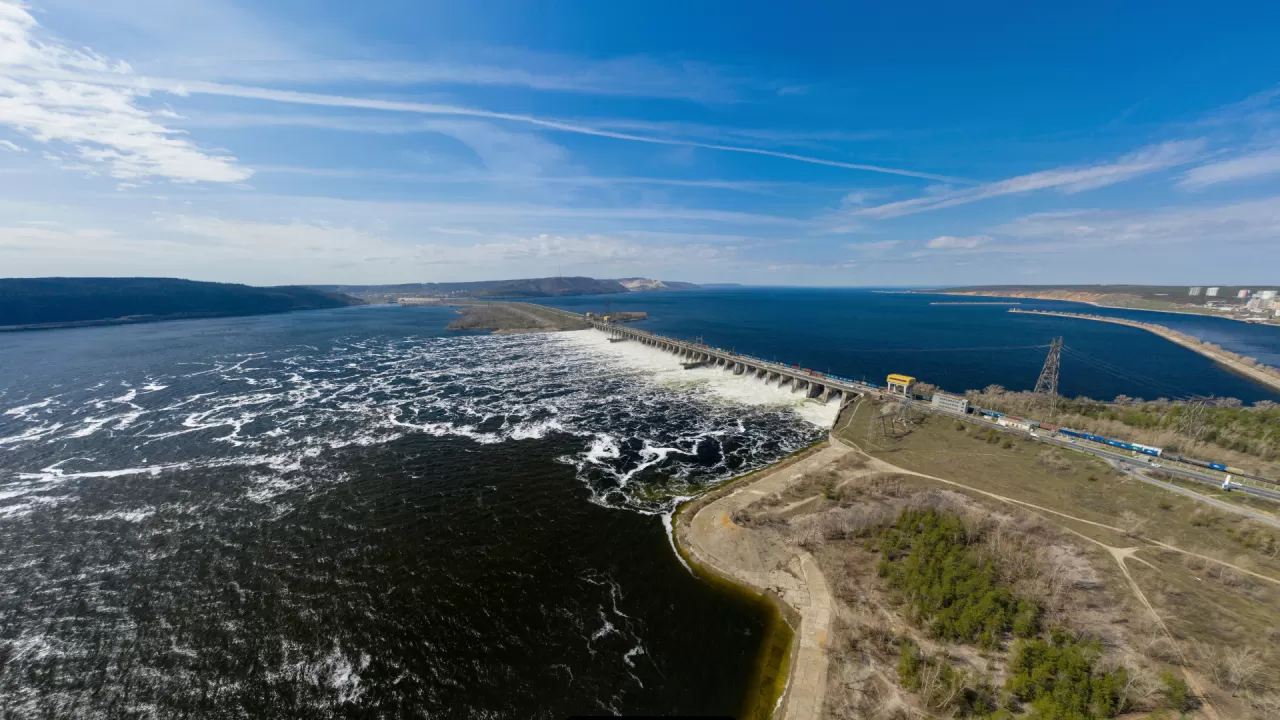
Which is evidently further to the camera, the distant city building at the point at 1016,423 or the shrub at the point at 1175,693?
the distant city building at the point at 1016,423

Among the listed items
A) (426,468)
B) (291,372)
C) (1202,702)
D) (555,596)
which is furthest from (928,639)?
(291,372)

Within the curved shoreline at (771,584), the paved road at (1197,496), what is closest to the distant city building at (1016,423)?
the paved road at (1197,496)

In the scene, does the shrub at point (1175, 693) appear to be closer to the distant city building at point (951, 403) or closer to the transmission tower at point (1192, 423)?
the distant city building at point (951, 403)

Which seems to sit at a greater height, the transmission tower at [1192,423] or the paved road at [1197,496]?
the transmission tower at [1192,423]

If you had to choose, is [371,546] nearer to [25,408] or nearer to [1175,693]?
[1175,693]

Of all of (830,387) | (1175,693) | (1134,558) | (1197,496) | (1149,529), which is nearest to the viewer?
(1175,693)

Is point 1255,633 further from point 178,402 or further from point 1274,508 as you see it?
point 178,402

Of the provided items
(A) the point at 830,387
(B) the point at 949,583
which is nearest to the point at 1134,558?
(B) the point at 949,583

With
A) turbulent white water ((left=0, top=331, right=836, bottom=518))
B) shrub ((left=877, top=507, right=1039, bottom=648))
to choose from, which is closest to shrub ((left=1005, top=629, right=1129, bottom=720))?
shrub ((left=877, top=507, right=1039, bottom=648))
